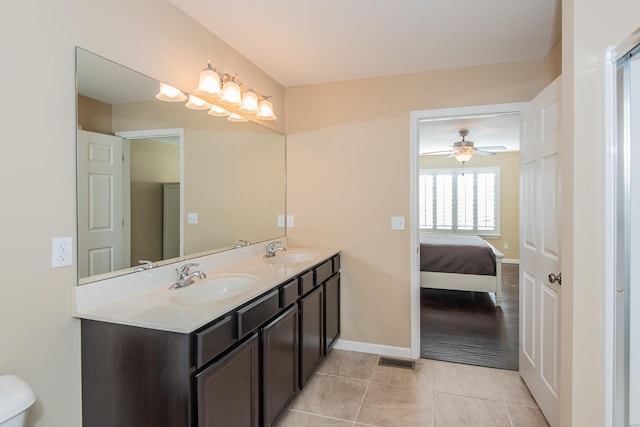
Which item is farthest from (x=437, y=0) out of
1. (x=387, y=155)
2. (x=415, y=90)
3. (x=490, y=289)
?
(x=490, y=289)

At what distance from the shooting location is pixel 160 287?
1806mm

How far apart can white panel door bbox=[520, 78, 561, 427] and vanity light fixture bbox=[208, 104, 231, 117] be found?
208 cm

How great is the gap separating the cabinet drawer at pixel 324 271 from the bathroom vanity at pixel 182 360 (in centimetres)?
67

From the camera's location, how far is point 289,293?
2076 mm

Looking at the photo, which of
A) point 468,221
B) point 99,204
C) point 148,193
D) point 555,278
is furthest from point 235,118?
point 468,221

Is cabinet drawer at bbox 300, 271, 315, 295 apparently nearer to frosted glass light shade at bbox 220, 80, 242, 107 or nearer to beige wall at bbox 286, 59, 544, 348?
beige wall at bbox 286, 59, 544, 348

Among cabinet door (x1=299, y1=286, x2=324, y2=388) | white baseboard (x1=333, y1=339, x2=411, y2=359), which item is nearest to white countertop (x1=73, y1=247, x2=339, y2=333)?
cabinet door (x1=299, y1=286, x2=324, y2=388)

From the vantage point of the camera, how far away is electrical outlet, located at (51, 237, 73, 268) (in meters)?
1.34

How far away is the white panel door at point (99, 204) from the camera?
57.2 inches

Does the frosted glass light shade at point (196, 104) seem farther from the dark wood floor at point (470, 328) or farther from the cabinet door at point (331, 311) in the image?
the dark wood floor at point (470, 328)

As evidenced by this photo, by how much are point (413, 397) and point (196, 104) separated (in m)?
2.44

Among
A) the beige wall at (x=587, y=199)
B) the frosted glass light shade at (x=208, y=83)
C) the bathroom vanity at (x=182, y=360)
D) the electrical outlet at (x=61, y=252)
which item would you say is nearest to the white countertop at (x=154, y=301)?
the bathroom vanity at (x=182, y=360)

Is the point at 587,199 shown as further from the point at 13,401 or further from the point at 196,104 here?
the point at 13,401

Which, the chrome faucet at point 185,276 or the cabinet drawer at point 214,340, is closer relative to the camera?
the cabinet drawer at point 214,340
